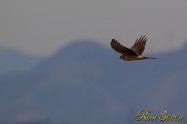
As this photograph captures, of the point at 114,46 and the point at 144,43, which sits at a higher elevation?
the point at 144,43

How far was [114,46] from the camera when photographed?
5742 mm

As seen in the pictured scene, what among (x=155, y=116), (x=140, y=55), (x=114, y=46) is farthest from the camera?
(x=155, y=116)

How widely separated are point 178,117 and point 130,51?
188 cm

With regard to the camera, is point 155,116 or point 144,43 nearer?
point 144,43

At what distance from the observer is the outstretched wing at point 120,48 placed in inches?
223

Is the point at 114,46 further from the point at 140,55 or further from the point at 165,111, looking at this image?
the point at 165,111

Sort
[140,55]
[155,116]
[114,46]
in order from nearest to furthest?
[114,46] < [140,55] < [155,116]

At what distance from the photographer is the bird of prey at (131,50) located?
574 centimetres

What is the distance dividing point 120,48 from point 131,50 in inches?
8.7

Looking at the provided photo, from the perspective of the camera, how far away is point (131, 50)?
6.01 meters

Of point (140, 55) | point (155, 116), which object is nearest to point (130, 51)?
point (140, 55)

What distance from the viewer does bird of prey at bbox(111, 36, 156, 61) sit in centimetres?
574

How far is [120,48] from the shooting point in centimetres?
582

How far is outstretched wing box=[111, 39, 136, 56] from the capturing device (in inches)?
223
